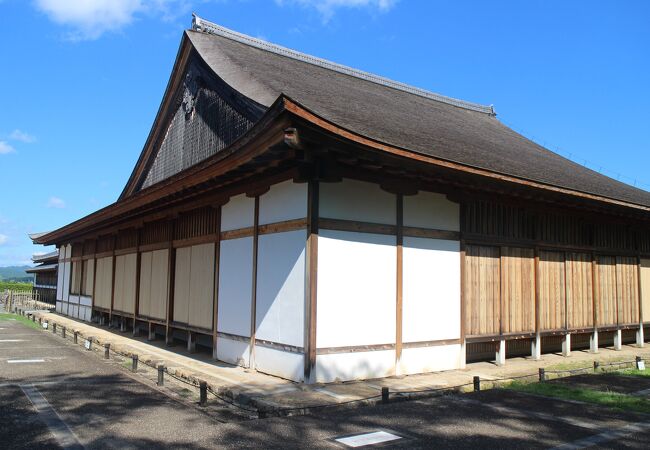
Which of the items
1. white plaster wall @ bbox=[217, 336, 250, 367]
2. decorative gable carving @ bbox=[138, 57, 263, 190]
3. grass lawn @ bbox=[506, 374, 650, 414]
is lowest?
grass lawn @ bbox=[506, 374, 650, 414]

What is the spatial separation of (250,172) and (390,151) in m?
2.87

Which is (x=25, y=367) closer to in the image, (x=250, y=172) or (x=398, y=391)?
(x=250, y=172)

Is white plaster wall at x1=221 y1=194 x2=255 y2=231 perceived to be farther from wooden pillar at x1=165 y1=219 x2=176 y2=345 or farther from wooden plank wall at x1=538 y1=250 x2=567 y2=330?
wooden plank wall at x1=538 y1=250 x2=567 y2=330

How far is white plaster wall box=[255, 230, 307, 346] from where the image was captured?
8.43 metres

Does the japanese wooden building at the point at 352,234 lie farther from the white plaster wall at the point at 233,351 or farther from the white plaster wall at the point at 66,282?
the white plaster wall at the point at 66,282

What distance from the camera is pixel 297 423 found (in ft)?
20.4

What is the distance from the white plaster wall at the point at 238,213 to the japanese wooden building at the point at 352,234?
0.05 meters

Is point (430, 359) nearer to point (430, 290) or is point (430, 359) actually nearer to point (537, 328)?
point (430, 290)

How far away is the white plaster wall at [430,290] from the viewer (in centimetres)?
941

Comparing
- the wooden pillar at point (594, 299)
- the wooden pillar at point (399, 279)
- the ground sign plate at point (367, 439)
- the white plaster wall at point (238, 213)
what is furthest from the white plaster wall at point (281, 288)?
the wooden pillar at point (594, 299)

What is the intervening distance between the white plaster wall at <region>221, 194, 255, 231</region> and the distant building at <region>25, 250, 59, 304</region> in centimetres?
2745

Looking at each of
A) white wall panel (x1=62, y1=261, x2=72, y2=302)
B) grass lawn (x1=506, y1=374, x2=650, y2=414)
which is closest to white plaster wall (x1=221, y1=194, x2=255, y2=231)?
grass lawn (x1=506, y1=374, x2=650, y2=414)

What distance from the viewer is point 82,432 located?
5953 millimetres

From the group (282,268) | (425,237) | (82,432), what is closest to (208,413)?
(82,432)
